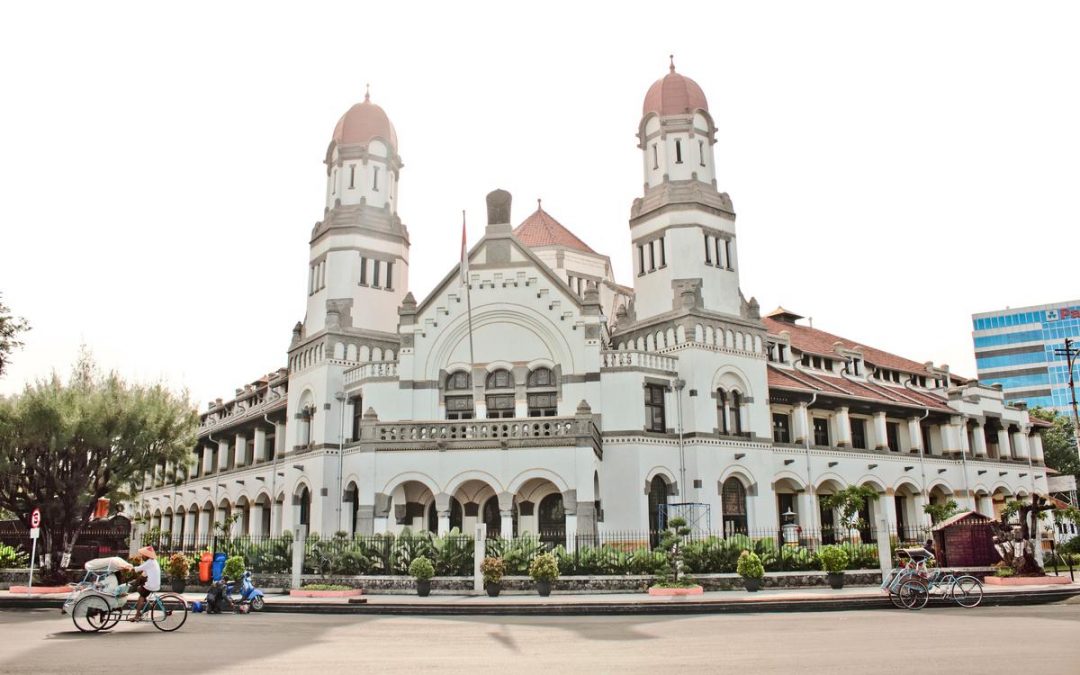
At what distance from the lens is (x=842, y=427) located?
43406 mm

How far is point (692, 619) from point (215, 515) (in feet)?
135

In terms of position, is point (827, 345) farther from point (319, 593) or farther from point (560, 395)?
point (319, 593)

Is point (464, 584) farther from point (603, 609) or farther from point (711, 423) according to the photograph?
point (711, 423)

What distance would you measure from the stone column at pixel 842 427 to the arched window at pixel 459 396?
19.1m

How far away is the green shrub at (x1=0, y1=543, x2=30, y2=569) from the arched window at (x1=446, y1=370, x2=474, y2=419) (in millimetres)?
16993

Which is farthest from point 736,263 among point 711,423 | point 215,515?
point 215,515

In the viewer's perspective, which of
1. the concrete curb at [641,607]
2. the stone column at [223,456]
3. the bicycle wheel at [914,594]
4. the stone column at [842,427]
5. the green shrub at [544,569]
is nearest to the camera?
the bicycle wheel at [914,594]

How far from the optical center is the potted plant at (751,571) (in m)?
24.8

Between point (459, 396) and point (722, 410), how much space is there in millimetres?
11567

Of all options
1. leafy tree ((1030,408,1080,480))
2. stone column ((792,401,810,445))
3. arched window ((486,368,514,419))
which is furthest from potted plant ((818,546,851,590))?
leafy tree ((1030,408,1080,480))

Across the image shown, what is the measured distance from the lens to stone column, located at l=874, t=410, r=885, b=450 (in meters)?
44.9

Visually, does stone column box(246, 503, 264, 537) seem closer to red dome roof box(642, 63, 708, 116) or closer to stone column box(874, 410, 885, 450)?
red dome roof box(642, 63, 708, 116)

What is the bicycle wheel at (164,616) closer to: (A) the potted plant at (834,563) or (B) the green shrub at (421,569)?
(B) the green shrub at (421,569)

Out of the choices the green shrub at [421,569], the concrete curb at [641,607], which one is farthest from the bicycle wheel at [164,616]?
the green shrub at [421,569]
